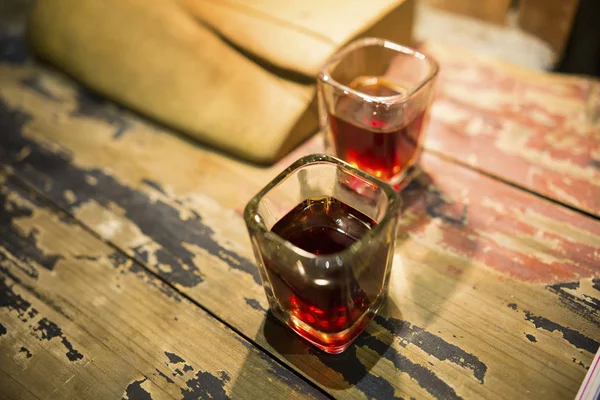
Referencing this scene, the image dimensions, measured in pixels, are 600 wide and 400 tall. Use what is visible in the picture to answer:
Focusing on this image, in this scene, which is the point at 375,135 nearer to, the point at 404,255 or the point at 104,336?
the point at 404,255

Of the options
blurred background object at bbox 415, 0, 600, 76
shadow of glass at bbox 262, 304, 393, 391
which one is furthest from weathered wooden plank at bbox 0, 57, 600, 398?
blurred background object at bbox 415, 0, 600, 76

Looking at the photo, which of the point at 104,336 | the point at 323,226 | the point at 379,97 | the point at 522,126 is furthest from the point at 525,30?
the point at 104,336

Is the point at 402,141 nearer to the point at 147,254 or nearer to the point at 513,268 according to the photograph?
the point at 513,268

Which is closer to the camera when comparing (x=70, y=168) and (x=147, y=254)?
(x=147, y=254)

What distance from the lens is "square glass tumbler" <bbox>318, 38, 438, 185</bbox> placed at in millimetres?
650

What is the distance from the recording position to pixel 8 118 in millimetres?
902

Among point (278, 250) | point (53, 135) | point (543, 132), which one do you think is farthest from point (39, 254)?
point (543, 132)

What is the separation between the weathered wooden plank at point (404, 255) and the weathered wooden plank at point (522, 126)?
4cm

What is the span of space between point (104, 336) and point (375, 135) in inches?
16.8

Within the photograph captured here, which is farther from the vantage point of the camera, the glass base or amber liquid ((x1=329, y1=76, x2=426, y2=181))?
amber liquid ((x1=329, y1=76, x2=426, y2=181))

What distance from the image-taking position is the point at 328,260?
456 millimetres

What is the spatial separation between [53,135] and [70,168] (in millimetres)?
106

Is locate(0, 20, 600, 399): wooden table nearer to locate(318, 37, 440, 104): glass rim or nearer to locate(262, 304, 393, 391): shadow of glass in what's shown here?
locate(262, 304, 393, 391): shadow of glass

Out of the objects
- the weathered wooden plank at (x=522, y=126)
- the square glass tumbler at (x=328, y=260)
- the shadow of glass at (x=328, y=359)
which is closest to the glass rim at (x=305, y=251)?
the square glass tumbler at (x=328, y=260)
